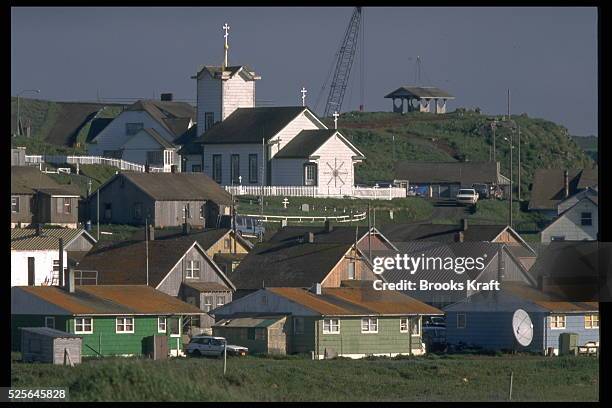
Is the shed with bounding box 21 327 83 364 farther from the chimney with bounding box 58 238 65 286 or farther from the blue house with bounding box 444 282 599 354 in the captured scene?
the blue house with bounding box 444 282 599 354

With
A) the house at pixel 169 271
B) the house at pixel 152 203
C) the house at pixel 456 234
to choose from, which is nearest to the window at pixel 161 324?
the house at pixel 169 271

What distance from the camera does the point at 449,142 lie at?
7225cm

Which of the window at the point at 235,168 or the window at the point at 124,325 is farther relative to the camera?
the window at the point at 235,168

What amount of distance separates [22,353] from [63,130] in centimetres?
3725

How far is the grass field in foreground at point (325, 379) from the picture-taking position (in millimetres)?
20766

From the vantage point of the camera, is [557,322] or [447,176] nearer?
[557,322]

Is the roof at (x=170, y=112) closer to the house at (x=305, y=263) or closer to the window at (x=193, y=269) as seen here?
the house at (x=305, y=263)

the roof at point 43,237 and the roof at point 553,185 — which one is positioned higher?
the roof at point 553,185

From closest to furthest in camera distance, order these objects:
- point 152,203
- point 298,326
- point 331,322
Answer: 1. point 331,322
2. point 298,326
3. point 152,203

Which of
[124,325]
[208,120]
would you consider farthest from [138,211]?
[124,325]

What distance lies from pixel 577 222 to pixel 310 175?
41.2 feet

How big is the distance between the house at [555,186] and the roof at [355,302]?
15.1 metres

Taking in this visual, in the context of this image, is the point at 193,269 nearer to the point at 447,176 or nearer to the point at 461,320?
the point at 461,320

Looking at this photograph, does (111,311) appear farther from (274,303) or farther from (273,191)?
(273,191)
